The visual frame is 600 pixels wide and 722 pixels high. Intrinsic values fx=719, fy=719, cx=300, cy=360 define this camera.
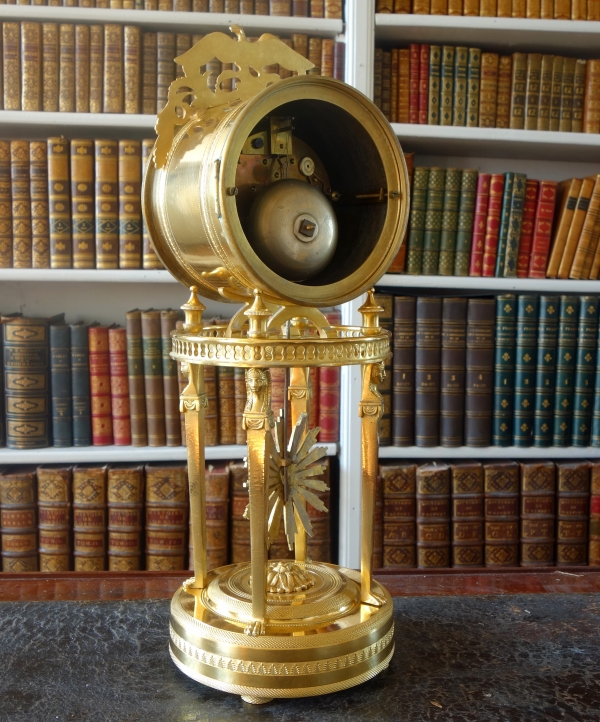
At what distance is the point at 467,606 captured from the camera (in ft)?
3.22

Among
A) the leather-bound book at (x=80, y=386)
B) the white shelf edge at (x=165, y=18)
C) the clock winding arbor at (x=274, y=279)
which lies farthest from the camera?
the leather-bound book at (x=80, y=386)

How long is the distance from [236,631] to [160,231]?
45 centimetres

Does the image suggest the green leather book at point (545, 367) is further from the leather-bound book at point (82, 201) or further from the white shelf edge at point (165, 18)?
the leather-bound book at point (82, 201)

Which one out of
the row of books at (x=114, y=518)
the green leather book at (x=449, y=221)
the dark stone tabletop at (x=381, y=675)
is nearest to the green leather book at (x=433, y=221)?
the green leather book at (x=449, y=221)

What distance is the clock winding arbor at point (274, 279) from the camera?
72cm

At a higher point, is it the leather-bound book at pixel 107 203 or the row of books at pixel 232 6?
the row of books at pixel 232 6

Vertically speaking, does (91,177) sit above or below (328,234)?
above

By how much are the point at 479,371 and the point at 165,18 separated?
96 cm

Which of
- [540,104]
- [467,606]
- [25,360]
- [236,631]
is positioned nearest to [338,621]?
[236,631]

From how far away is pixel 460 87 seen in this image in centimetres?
150

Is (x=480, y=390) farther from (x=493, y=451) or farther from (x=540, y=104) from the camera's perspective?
(x=540, y=104)

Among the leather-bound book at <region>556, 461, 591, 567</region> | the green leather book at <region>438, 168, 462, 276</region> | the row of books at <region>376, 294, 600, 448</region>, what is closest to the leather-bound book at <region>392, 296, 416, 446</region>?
the row of books at <region>376, 294, 600, 448</region>

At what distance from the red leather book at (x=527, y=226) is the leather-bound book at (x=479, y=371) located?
107mm

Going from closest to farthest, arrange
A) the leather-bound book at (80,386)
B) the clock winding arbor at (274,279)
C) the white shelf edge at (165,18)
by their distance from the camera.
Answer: the clock winding arbor at (274,279)
the white shelf edge at (165,18)
the leather-bound book at (80,386)
